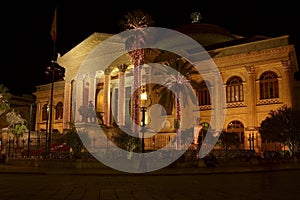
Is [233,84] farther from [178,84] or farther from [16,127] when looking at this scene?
[16,127]

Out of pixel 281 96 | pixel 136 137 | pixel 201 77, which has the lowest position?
pixel 136 137

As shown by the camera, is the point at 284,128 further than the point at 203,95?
No

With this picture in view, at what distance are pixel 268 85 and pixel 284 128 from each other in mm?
9523

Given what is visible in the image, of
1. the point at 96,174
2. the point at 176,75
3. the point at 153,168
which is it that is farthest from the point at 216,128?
the point at 96,174

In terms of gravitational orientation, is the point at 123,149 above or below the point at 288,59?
below

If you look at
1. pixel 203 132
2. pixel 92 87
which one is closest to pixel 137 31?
pixel 203 132

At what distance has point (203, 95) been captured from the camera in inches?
1642

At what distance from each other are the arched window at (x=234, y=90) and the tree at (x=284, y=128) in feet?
28.0

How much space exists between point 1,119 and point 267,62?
42.9 m

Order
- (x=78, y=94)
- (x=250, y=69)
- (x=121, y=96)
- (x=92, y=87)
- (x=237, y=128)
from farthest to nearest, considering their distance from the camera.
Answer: (x=78, y=94) < (x=92, y=87) < (x=121, y=96) < (x=237, y=128) < (x=250, y=69)

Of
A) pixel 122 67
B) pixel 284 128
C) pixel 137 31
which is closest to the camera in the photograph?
pixel 284 128

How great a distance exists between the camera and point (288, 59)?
1385 inches

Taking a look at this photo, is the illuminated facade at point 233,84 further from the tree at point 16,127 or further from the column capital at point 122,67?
the tree at point 16,127

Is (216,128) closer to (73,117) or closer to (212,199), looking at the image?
(73,117)
